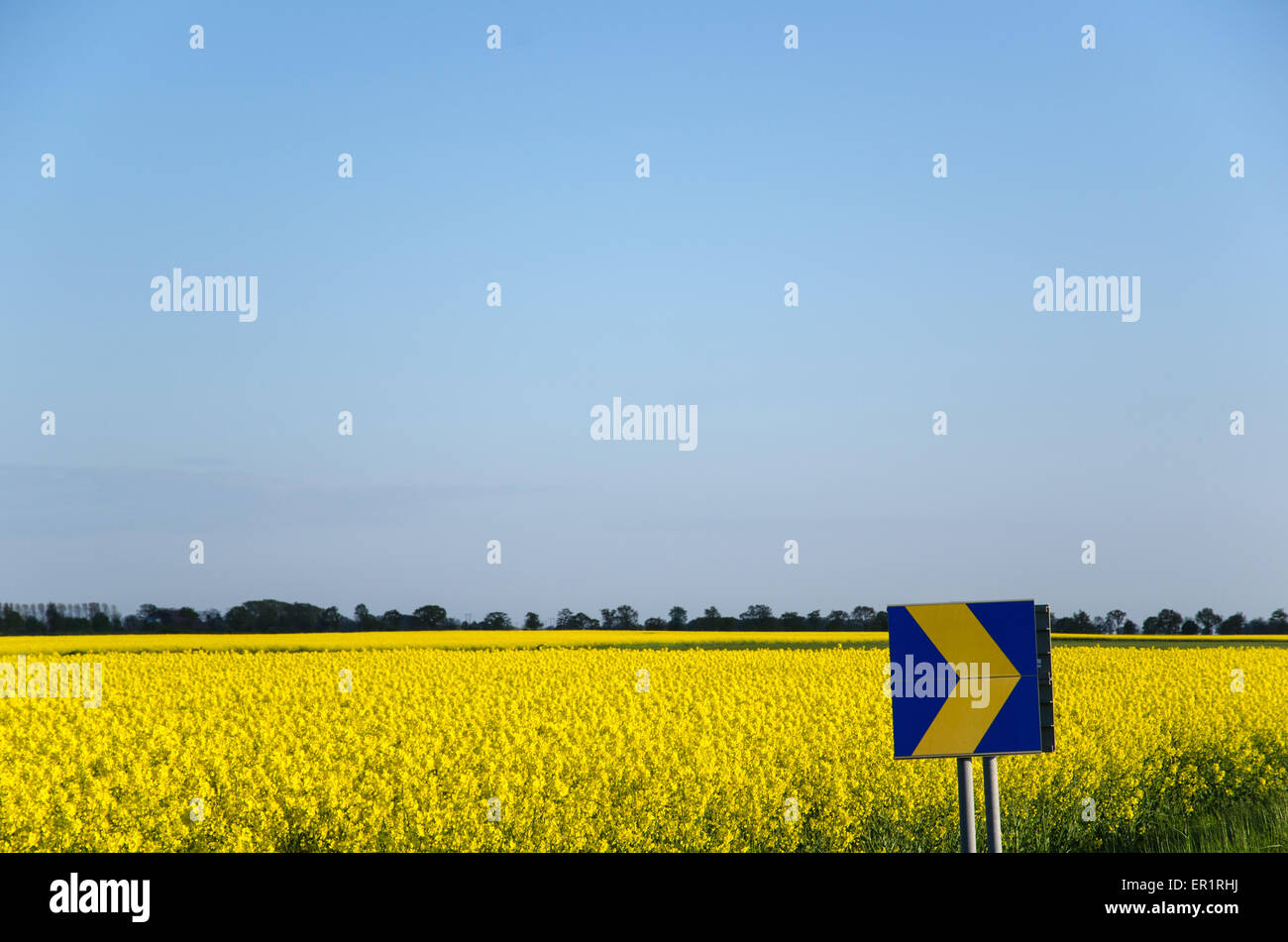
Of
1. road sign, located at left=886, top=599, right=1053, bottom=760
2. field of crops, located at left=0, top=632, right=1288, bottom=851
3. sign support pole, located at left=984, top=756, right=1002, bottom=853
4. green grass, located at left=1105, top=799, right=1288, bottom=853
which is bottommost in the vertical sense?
green grass, located at left=1105, top=799, right=1288, bottom=853

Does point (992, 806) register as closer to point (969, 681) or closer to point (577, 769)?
point (969, 681)

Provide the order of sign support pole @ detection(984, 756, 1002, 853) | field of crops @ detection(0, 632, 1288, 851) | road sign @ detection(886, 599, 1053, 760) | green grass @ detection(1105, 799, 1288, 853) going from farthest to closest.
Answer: green grass @ detection(1105, 799, 1288, 853) < field of crops @ detection(0, 632, 1288, 851) < sign support pole @ detection(984, 756, 1002, 853) < road sign @ detection(886, 599, 1053, 760)

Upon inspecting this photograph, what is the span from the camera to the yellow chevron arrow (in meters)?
4.91

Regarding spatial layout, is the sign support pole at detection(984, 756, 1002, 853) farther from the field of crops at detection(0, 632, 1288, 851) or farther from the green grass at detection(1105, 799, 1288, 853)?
the green grass at detection(1105, 799, 1288, 853)

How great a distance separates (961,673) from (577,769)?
19.2 ft

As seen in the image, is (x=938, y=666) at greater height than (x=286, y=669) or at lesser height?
greater

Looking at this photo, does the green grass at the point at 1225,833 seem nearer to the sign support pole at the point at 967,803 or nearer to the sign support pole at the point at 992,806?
the sign support pole at the point at 992,806

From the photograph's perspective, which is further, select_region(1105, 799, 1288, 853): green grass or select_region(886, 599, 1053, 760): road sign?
select_region(1105, 799, 1288, 853): green grass

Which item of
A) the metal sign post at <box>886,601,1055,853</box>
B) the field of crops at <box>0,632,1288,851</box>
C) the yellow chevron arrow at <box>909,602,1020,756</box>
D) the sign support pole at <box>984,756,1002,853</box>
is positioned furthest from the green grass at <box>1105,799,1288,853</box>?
the yellow chevron arrow at <box>909,602,1020,756</box>

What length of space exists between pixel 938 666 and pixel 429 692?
43.6 feet

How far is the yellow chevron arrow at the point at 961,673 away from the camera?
491 cm
